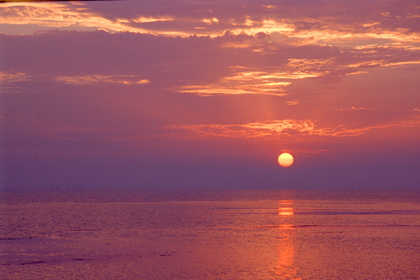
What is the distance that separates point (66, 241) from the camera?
1638 inches

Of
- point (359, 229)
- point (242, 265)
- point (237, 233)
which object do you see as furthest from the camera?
point (359, 229)

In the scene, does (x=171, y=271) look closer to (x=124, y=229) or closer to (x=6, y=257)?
(x=6, y=257)

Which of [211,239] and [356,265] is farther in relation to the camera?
[211,239]

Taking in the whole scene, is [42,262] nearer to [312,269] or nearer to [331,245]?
[312,269]

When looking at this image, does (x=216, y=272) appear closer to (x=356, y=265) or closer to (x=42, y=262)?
(x=356, y=265)

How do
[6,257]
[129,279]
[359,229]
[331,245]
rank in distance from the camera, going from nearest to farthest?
[129,279]
[6,257]
[331,245]
[359,229]

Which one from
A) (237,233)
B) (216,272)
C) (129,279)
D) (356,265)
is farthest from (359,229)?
(129,279)

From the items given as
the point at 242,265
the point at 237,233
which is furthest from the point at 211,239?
the point at 242,265

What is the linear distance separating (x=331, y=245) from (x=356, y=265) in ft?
29.7

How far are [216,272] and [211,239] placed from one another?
50.9 ft

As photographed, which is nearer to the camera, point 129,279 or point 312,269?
point 129,279

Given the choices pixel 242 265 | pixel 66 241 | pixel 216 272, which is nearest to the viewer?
pixel 216 272

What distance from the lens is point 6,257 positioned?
31891mm

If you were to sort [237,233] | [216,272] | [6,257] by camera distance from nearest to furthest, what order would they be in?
[216,272], [6,257], [237,233]
